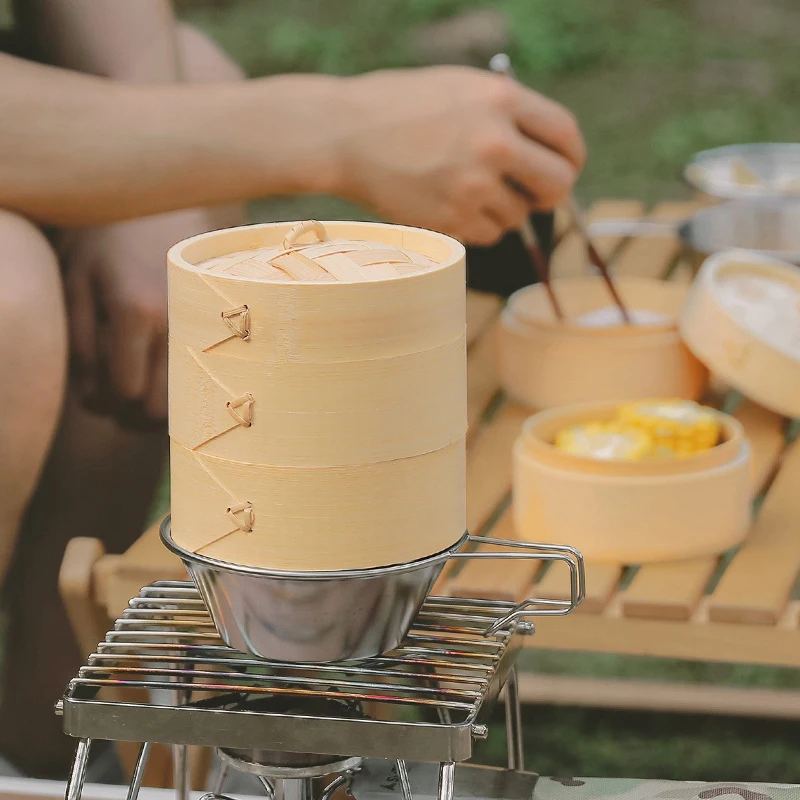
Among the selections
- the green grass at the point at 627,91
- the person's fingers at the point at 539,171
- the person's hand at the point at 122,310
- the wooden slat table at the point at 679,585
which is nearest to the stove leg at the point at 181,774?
the wooden slat table at the point at 679,585

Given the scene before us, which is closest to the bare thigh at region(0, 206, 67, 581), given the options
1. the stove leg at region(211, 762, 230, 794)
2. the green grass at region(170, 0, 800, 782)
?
the green grass at region(170, 0, 800, 782)

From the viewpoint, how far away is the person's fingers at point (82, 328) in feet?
7.02

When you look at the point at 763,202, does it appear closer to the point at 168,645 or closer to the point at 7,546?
the point at 7,546

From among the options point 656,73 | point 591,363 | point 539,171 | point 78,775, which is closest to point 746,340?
point 591,363

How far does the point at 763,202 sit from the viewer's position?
257 cm

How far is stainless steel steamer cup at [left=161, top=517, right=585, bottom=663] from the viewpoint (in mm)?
1114

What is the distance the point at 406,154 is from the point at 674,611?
2.88ft

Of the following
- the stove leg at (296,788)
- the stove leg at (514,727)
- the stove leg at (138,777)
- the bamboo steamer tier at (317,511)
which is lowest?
the stove leg at (514,727)

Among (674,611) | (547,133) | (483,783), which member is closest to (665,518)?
(674,611)

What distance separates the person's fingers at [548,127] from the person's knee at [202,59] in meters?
0.51

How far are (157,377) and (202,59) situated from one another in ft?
1.73

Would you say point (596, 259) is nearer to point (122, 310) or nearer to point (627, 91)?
point (122, 310)

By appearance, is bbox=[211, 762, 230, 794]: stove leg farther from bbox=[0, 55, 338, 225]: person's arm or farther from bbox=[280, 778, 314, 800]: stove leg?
bbox=[0, 55, 338, 225]: person's arm

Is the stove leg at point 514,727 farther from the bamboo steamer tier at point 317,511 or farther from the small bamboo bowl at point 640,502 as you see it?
the bamboo steamer tier at point 317,511
